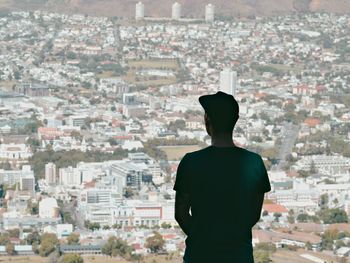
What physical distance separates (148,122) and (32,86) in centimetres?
261

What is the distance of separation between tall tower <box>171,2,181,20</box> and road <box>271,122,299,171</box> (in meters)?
5.17

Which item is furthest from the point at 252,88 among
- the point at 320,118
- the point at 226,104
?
the point at 226,104

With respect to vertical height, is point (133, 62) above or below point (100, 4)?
below

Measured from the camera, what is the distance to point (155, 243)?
266 inches

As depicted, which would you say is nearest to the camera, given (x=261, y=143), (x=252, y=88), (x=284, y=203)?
(x=284, y=203)

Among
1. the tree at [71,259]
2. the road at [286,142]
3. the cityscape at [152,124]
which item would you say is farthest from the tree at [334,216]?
the tree at [71,259]

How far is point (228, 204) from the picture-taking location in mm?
1327

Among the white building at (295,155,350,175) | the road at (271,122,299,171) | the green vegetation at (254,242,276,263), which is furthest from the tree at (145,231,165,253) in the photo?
the white building at (295,155,350,175)

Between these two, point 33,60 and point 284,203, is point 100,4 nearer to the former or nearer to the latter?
point 33,60

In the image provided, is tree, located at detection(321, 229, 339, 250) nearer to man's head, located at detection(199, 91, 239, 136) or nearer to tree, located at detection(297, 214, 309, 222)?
tree, located at detection(297, 214, 309, 222)

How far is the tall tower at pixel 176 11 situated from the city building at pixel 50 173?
782cm

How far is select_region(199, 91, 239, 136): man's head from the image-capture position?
133 cm

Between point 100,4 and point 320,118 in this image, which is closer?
point 320,118

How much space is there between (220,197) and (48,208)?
26.0ft
